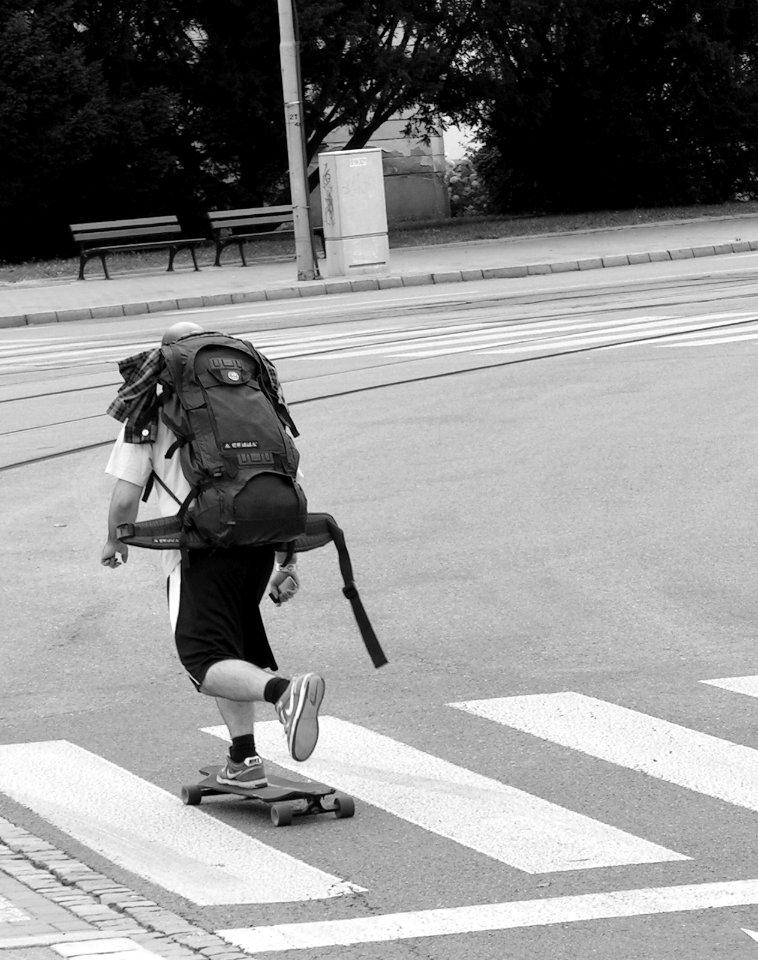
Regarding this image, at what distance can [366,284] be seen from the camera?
26.4m

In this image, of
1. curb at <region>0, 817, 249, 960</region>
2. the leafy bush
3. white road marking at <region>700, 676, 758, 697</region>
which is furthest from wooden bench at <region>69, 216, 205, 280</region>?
curb at <region>0, 817, 249, 960</region>

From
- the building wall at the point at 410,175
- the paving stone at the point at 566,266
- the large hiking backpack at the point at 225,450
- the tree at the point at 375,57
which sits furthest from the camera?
the building wall at the point at 410,175

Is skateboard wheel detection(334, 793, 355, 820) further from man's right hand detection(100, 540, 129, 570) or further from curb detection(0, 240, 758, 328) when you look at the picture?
curb detection(0, 240, 758, 328)

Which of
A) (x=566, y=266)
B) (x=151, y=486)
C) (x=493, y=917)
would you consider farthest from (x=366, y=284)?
(x=493, y=917)

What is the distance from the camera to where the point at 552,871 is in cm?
470

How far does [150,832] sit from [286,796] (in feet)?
1.47

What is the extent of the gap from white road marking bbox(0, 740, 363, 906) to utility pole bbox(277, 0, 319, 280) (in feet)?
71.2

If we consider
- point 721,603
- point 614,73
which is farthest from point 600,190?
point 721,603

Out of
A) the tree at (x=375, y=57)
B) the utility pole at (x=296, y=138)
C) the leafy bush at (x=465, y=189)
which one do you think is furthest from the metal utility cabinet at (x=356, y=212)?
the leafy bush at (x=465, y=189)

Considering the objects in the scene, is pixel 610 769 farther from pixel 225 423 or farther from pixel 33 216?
pixel 33 216

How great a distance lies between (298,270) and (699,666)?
21254mm

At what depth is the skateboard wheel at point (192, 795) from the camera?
5469 mm

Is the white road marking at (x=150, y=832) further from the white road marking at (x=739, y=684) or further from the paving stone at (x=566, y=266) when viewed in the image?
the paving stone at (x=566, y=266)

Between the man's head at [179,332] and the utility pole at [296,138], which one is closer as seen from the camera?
the man's head at [179,332]
